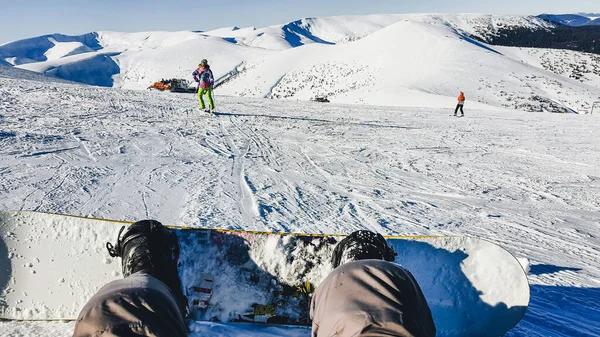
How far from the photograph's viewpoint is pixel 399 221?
16.2ft

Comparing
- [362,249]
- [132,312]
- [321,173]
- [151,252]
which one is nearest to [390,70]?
[321,173]

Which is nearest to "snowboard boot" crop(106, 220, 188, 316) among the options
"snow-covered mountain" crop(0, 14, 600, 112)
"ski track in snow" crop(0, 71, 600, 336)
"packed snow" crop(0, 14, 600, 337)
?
"packed snow" crop(0, 14, 600, 337)

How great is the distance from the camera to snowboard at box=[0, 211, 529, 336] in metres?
2.92

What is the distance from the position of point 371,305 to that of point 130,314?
1.08 meters

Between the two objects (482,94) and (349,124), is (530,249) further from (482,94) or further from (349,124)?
(482,94)

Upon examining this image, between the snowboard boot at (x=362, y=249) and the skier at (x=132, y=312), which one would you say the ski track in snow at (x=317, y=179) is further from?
the skier at (x=132, y=312)

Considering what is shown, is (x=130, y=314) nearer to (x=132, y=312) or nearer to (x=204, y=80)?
(x=132, y=312)

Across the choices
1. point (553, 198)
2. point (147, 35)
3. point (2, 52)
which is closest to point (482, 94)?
point (553, 198)

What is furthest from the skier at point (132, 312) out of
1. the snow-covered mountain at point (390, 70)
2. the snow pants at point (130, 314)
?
the snow-covered mountain at point (390, 70)

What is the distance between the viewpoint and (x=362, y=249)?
8.46ft

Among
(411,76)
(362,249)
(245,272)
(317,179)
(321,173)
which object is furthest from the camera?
(411,76)

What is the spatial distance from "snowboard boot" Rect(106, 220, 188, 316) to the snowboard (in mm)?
165

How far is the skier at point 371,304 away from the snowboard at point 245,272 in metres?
0.99

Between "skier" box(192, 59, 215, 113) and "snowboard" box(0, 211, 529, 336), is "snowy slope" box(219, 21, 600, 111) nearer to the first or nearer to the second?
"skier" box(192, 59, 215, 113)
